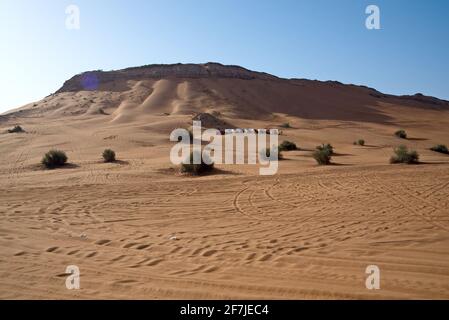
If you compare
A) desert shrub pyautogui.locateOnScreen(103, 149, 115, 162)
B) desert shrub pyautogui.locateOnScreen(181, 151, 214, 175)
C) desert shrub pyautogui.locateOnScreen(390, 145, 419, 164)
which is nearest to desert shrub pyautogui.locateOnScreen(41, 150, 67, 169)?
desert shrub pyautogui.locateOnScreen(103, 149, 115, 162)

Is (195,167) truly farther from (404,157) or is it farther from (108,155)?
(404,157)

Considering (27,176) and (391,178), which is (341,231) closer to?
(391,178)

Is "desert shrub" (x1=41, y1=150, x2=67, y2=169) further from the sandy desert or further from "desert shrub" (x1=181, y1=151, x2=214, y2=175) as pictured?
"desert shrub" (x1=181, y1=151, x2=214, y2=175)

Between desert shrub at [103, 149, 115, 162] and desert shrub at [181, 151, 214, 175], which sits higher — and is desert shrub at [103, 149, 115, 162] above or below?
above

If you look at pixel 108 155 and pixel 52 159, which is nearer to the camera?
pixel 52 159

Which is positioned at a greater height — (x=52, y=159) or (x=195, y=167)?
(x=52, y=159)

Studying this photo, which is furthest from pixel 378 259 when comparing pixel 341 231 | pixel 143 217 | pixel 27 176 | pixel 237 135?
pixel 237 135

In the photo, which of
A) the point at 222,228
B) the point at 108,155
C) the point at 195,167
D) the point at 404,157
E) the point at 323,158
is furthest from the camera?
the point at 108,155

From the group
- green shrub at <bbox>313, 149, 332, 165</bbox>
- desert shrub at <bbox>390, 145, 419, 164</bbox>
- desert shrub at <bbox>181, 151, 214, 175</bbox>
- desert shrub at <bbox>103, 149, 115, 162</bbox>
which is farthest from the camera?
desert shrub at <bbox>103, 149, 115, 162</bbox>

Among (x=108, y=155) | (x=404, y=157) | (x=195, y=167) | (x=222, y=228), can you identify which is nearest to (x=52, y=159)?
(x=108, y=155)

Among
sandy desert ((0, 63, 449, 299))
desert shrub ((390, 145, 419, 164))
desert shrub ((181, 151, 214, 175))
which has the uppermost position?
desert shrub ((390, 145, 419, 164))

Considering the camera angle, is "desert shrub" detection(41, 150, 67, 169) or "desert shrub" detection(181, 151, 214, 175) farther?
"desert shrub" detection(41, 150, 67, 169)

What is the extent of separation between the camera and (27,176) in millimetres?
14906

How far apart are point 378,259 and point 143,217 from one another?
16.4ft
